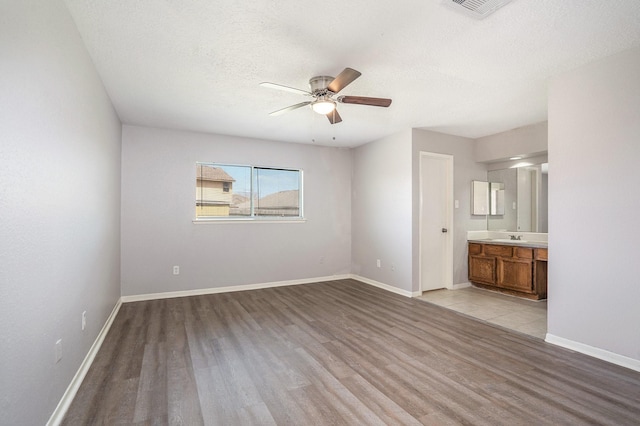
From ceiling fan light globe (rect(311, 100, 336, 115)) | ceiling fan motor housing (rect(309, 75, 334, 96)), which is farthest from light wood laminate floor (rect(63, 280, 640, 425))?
ceiling fan motor housing (rect(309, 75, 334, 96))

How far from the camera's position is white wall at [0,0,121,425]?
1272mm

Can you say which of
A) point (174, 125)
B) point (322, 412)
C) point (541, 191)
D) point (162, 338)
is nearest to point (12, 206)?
point (322, 412)

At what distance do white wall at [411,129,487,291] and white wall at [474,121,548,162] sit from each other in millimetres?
173

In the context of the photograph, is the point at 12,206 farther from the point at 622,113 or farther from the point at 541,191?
the point at 541,191

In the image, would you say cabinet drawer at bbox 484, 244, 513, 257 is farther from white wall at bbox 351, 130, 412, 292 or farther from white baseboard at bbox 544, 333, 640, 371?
white baseboard at bbox 544, 333, 640, 371

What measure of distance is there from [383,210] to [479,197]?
66.6 inches

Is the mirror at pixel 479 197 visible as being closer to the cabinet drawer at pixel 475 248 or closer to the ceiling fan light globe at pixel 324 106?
the cabinet drawer at pixel 475 248

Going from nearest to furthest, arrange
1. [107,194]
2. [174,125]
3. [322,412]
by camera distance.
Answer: [322,412] < [107,194] < [174,125]

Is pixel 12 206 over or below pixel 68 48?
below

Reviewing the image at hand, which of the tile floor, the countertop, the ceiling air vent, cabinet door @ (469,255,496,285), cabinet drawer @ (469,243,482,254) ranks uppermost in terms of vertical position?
the ceiling air vent

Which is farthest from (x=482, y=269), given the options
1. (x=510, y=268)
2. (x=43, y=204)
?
(x=43, y=204)

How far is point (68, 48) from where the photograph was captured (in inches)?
77.4

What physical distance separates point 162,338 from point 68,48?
2506 millimetres

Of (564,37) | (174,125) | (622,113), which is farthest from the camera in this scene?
(174,125)
